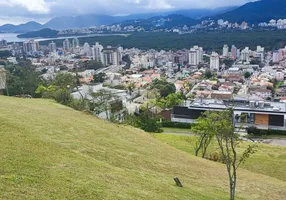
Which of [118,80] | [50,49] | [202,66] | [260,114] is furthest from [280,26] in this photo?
[260,114]

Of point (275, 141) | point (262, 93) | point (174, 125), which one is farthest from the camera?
point (262, 93)

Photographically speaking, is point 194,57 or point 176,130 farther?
point 194,57

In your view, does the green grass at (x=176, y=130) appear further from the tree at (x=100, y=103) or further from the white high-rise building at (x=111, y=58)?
the white high-rise building at (x=111, y=58)

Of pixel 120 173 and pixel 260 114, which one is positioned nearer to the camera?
pixel 120 173

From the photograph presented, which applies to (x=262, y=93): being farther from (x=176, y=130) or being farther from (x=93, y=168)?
(x=93, y=168)

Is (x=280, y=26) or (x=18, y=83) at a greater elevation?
(x=280, y=26)

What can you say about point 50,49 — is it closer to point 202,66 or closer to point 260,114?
point 202,66

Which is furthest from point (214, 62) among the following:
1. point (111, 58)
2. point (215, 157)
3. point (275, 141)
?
point (215, 157)
